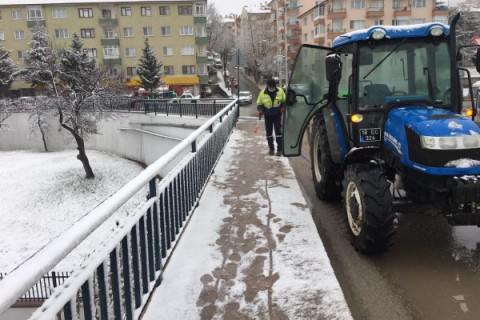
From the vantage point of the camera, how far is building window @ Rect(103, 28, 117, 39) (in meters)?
50.4

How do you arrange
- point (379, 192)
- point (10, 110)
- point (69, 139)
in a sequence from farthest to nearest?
1. point (10, 110)
2. point (69, 139)
3. point (379, 192)

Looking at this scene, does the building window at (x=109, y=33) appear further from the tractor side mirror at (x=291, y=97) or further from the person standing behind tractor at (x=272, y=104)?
the tractor side mirror at (x=291, y=97)

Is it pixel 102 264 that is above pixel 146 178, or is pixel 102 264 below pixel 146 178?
below

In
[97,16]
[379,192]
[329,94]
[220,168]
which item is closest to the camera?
[379,192]

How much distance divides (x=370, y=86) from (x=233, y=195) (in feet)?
8.83

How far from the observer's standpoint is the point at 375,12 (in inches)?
1962

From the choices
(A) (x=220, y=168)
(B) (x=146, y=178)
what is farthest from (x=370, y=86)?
(A) (x=220, y=168)

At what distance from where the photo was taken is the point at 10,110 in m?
37.4

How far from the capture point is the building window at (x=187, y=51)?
51.2 metres

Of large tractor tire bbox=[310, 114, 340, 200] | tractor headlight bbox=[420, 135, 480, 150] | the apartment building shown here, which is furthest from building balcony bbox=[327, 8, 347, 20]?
tractor headlight bbox=[420, 135, 480, 150]

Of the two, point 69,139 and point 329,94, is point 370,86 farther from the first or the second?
point 69,139

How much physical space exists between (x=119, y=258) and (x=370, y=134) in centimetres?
302

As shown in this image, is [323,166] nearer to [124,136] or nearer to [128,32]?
[124,136]

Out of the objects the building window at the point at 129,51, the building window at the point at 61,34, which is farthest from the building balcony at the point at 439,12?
the building window at the point at 61,34
